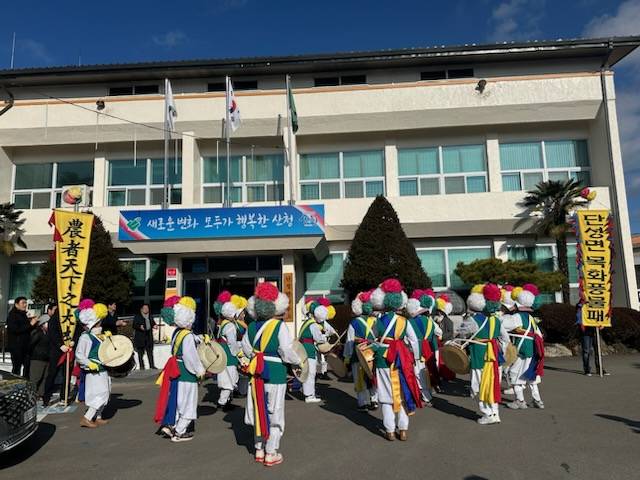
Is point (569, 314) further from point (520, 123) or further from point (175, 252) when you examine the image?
point (175, 252)

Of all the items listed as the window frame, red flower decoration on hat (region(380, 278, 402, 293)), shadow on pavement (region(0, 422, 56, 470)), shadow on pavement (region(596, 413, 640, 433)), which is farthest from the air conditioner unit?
shadow on pavement (region(596, 413, 640, 433))

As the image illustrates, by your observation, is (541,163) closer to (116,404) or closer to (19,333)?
(116,404)

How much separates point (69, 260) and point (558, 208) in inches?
565

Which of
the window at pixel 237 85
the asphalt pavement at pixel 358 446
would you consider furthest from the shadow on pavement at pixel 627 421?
the window at pixel 237 85

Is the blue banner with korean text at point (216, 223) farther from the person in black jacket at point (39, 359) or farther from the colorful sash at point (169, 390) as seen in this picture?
the colorful sash at point (169, 390)

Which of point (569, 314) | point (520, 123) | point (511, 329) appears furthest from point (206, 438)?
point (520, 123)

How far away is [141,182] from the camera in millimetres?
18406

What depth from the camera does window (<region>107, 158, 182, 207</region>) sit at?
18.3 metres

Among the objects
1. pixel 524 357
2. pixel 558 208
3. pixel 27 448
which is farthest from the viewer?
pixel 558 208

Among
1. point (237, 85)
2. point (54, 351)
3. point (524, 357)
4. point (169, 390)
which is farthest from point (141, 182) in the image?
point (524, 357)

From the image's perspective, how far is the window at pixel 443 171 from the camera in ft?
58.2

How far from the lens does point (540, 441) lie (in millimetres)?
5602

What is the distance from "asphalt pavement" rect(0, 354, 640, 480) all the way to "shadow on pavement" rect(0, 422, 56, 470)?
0.04 ft

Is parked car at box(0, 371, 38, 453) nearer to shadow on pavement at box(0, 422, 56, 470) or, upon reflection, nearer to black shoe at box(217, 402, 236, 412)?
shadow on pavement at box(0, 422, 56, 470)
